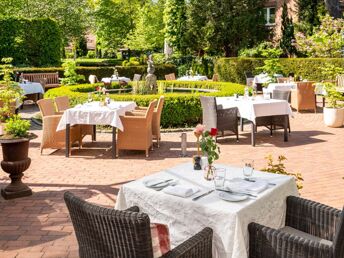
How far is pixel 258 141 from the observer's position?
9625 millimetres

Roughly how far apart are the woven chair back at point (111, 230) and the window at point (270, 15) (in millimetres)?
30887

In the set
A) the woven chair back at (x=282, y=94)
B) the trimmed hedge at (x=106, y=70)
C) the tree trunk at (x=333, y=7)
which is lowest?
the woven chair back at (x=282, y=94)

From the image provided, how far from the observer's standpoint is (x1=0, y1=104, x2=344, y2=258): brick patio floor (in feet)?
15.1

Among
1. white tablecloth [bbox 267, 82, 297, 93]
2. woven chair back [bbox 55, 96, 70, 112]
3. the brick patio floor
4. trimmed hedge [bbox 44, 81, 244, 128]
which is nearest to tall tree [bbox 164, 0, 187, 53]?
white tablecloth [bbox 267, 82, 297, 93]

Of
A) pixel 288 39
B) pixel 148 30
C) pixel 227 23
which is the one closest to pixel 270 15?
pixel 227 23

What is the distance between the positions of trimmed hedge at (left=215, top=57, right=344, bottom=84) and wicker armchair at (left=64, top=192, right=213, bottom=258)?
59.0 feet

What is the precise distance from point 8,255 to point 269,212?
254cm

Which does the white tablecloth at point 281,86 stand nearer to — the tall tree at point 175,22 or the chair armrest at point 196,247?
the chair armrest at point 196,247

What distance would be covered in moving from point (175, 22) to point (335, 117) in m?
23.6

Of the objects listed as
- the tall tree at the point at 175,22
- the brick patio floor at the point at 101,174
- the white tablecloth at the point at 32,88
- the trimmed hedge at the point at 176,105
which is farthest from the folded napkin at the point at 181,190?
the tall tree at the point at 175,22

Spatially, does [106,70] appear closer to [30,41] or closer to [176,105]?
[30,41]

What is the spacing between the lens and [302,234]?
11.1 ft

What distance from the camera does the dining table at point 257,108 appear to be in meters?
9.22

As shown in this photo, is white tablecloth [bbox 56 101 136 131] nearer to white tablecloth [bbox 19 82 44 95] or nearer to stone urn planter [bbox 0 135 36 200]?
stone urn planter [bbox 0 135 36 200]
